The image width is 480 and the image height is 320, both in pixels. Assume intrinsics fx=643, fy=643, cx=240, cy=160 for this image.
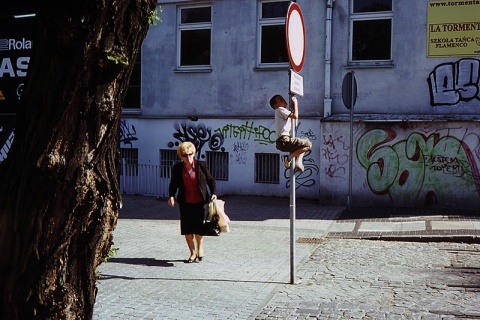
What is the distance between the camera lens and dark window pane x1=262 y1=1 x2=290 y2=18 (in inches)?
682

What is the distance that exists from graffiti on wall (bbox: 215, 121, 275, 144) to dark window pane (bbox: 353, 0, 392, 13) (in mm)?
3886

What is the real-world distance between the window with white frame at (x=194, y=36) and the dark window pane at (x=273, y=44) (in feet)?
5.42

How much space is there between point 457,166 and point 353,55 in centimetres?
388

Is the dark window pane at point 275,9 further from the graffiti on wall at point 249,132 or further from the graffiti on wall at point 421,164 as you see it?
the graffiti on wall at point 421,164

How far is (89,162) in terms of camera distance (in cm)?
292

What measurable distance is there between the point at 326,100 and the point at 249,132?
2.34m

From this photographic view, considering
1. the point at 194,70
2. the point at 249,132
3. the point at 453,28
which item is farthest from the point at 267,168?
the point at 453,28

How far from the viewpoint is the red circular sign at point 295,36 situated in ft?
24.3

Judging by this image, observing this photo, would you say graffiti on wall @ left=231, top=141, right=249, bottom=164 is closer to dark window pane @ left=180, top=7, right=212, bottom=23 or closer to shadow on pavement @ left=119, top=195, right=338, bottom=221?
shadow on pavement @ left=119, top=195, right=338, bottom=221

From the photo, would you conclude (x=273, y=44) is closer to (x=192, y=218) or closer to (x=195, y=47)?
(x=195, y=47)

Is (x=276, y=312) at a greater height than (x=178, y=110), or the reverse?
(x=178, y=110)

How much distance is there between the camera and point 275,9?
685 inches

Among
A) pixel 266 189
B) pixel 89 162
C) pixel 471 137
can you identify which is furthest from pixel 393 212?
pixel 89 162

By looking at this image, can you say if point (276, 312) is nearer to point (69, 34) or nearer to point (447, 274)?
point (447, 274)
